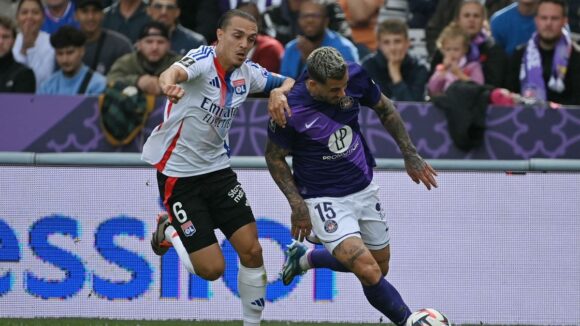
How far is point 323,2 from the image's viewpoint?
40.1ft

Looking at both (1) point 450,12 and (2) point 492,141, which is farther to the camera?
(1) point 450,12

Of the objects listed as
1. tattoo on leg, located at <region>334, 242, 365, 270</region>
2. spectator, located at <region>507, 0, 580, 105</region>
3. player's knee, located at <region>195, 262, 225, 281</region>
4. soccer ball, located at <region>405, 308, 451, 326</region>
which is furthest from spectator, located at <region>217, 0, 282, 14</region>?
soccer ball, located at <region>405, 308, 451, 326</region>

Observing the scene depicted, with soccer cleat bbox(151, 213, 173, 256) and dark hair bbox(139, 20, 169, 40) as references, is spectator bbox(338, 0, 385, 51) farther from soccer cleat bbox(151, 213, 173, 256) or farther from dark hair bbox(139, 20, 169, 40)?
soccer cleat bbox(151, 213, 173, 256)

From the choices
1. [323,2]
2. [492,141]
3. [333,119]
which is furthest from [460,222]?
[323,2]

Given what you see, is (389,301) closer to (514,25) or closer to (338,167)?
(338,167)

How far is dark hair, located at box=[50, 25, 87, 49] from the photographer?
11.9m

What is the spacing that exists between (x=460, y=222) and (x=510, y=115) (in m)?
1.27

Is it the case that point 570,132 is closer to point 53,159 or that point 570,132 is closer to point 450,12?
Result: point 450,12

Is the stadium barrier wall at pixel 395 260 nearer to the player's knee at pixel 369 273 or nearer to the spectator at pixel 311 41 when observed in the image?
the player's knee at pixel 369 273

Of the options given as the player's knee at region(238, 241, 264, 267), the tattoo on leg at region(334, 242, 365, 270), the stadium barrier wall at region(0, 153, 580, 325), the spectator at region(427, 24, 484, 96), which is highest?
the spectator at region(427, 24, 484, 96)

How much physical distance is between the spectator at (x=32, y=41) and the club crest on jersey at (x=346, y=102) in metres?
5.08

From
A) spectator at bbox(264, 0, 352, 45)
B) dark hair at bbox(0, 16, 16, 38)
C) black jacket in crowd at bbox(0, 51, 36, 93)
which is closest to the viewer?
black jacket in crowd at bbox(0, 51, 36, 93)

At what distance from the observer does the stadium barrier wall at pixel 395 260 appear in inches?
394

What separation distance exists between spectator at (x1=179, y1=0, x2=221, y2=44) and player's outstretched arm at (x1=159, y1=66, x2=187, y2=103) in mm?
5153
